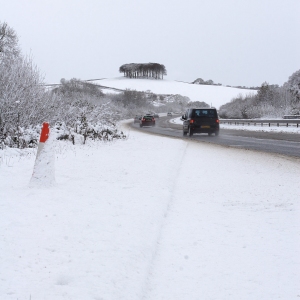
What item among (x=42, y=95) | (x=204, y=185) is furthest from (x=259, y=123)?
(x=204, y=185)

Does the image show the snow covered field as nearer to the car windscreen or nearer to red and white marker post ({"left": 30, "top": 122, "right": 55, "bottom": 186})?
the car windscreen

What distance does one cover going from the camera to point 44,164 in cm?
576

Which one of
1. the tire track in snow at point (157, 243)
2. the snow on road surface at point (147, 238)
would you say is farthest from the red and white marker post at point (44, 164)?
the tire track in snow at point (157, 243)

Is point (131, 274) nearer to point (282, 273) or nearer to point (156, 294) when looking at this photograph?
point (156, 294)

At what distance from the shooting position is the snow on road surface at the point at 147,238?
280 cm

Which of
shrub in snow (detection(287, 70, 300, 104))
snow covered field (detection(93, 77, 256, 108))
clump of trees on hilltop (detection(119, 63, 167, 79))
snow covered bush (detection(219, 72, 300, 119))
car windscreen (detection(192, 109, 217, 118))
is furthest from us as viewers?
clump of trees on hilltop (detection(119, 63, 167, 79))

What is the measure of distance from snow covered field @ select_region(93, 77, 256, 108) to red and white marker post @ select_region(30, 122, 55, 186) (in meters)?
110

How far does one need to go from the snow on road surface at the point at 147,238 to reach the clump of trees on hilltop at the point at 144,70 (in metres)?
149

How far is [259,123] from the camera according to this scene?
34.0m

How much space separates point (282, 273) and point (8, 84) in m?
11.5

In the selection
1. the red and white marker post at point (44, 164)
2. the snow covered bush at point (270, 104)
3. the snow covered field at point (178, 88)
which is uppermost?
the snow covered field at point (178, 88)

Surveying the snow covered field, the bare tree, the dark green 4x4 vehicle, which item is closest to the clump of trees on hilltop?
the snow covered field

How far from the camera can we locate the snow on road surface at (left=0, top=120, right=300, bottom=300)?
2.80 m

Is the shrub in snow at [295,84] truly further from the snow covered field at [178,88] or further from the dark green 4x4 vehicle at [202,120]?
the snow covered field at [178,88]
